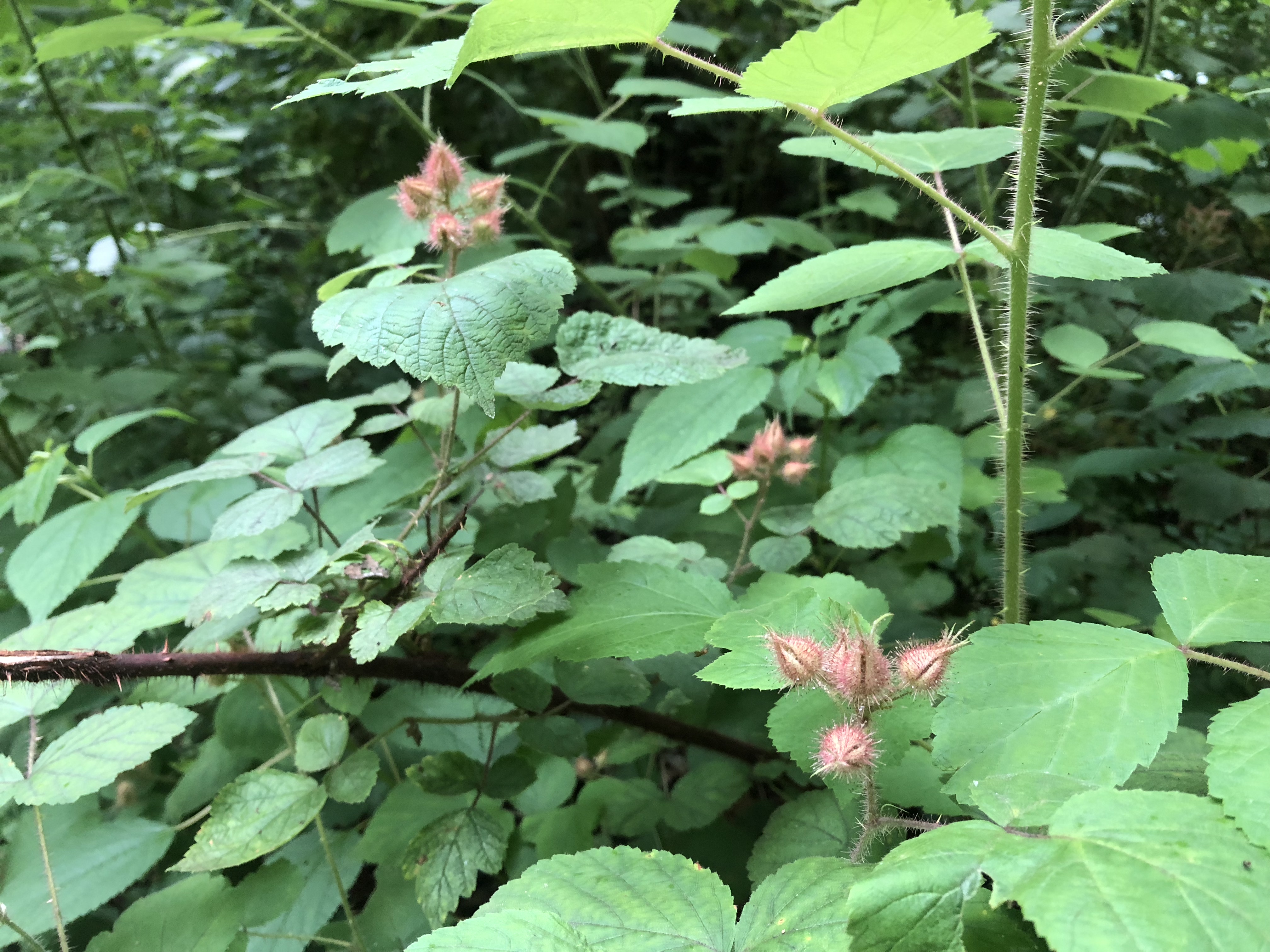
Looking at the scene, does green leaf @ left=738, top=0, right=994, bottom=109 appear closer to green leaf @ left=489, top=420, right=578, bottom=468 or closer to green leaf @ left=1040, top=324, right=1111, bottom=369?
green leaf @ left=489, top=420, right=578, bottom=468

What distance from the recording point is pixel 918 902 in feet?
1.46

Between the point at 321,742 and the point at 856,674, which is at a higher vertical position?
the point at 856,674

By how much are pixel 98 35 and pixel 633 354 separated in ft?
4.39

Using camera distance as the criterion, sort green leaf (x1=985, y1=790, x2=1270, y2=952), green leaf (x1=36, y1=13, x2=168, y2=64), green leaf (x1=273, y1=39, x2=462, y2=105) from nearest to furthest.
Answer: green leaf (x1=985, y1=790, x2=1270, y2=952), green leaf (x1=273, y1=39, x2=462, y2=105), green leaf (x1=36, y1=13, x2=168, y2=64)

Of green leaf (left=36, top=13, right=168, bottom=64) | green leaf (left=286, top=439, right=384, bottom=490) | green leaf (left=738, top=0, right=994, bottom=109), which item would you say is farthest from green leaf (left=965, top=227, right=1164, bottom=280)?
green leaf (left=36, top=13, right=168, bottom=64)

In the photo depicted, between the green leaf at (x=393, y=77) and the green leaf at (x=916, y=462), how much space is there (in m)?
0.78

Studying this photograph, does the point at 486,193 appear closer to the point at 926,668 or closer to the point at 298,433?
the point at 298,433

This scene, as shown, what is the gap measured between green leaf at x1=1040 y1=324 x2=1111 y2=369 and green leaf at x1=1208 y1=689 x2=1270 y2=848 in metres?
1.05

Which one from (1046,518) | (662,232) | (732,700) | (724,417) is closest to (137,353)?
(662,232)

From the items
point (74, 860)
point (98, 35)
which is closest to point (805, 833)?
point (74, 860)

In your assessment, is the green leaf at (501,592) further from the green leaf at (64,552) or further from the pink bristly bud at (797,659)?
the green leaf at (64,552)

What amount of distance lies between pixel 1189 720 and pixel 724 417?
84 cm

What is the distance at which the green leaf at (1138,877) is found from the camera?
39cm

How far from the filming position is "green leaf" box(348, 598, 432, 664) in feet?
2.34
